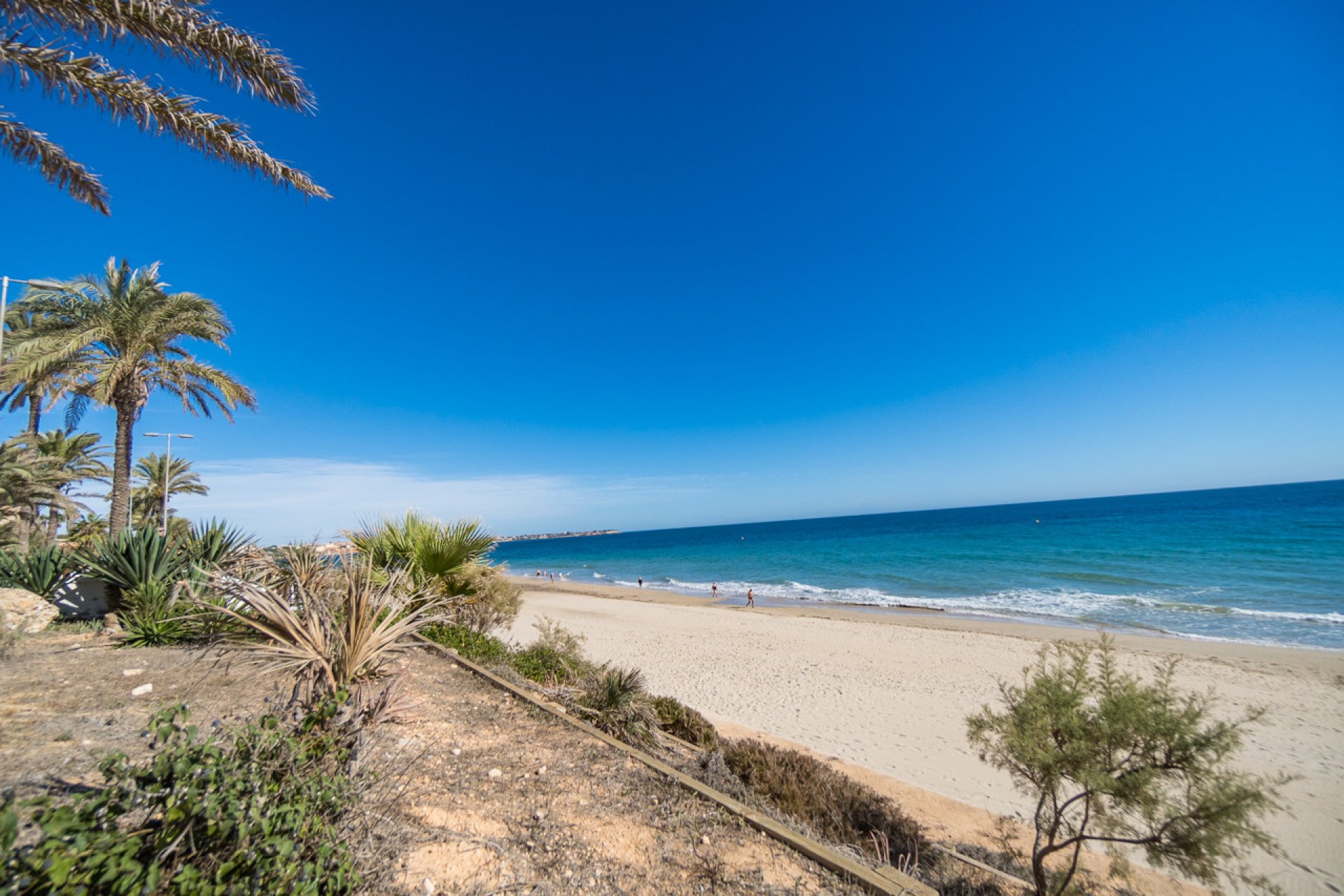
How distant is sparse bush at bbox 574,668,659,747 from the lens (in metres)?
5.06

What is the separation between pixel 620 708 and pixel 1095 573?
35644 mm

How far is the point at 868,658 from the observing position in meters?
14.4

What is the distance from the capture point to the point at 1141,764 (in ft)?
11.7

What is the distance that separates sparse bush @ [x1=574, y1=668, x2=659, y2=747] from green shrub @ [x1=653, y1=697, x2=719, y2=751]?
198 mm

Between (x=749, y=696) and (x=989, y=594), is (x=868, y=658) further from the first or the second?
(x=989, y=594)

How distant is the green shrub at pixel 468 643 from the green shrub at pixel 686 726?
227cm

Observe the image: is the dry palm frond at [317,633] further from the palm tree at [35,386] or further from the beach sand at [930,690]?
the palm tree at [35,386]

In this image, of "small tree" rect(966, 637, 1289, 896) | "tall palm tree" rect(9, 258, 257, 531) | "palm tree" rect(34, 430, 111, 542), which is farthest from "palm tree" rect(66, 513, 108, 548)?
"small tree" rect(966, 637, 1289, 896)

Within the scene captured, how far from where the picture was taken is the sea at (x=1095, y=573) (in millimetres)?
19625

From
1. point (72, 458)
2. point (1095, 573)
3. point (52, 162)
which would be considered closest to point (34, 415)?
point (72, 458)

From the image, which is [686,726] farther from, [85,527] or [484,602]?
[85,527]

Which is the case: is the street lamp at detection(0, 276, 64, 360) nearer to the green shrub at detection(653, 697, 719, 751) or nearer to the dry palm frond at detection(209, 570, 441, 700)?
the dry palm frond at detection(209, 570, 441, 700)

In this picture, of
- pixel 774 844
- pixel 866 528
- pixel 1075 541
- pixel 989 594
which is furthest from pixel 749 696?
pixel 866 528

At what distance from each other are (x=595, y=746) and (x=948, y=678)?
437 inches
